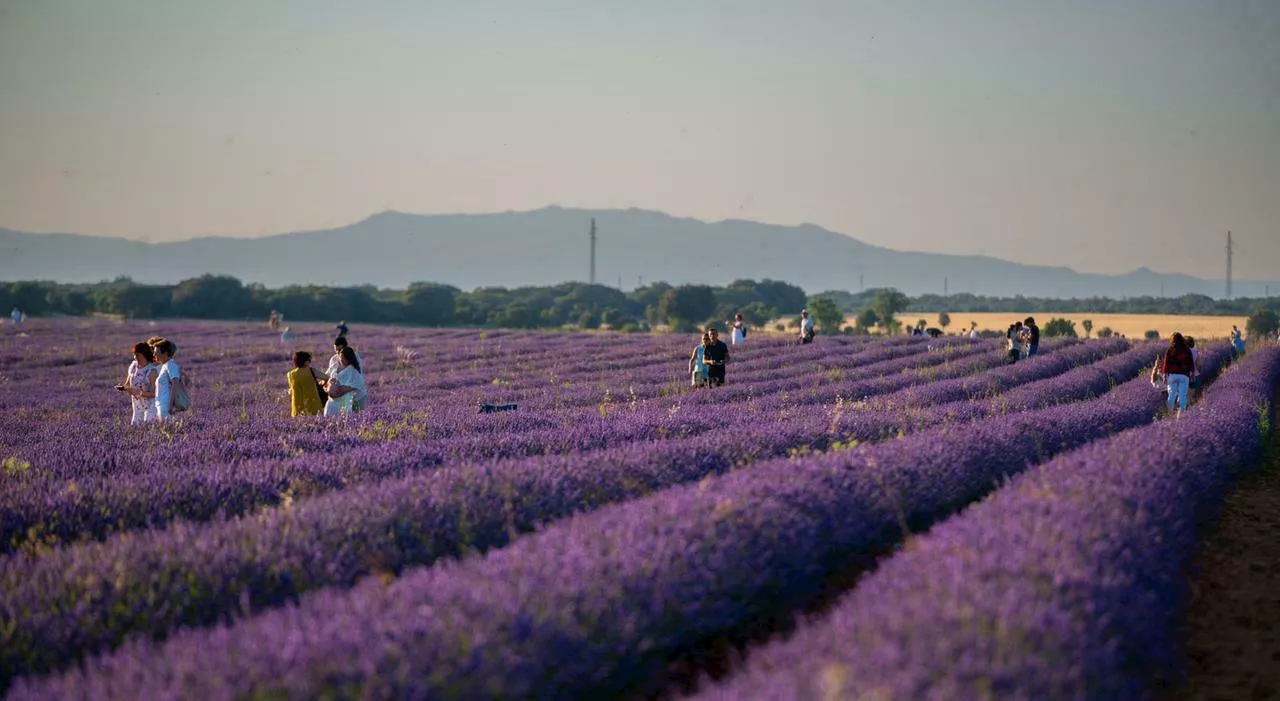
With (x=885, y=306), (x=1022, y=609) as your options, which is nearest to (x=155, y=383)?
(x=1022, y=609)

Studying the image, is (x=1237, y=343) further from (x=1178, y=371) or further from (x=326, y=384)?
(x=326, y=384)

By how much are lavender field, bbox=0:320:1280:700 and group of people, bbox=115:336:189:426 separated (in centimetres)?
175

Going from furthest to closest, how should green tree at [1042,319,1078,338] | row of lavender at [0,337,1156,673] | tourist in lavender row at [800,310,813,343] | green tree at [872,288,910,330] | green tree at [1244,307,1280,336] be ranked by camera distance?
green tree at [872,288,910,330] < green tree at [1042,319,1078,338] < green tree at [1244,307,1280,336] < tourist in lavender row at [800,310,813,343] < row of lavender at [0,337,1156,673]

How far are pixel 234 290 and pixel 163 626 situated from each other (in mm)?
82893

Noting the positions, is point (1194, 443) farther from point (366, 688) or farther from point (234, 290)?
point (234, 290)

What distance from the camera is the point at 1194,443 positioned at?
358 inches

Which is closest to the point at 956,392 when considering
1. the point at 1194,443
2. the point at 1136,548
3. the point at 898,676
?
the point at 1194,443

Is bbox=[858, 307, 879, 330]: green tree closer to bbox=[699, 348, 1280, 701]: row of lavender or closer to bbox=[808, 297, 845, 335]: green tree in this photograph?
bbox=[808, 297, 845, 335]: green tree

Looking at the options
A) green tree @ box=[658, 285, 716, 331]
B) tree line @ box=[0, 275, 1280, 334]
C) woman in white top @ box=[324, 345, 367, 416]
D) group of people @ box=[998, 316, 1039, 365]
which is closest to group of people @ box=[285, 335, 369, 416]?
woman in white top @ box=[324, 345, 367, 416]

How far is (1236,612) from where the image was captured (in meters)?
5.83

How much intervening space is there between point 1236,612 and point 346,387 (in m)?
10.4

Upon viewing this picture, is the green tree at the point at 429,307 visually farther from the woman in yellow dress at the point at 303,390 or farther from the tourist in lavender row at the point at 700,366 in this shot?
the woman in yellow dress at the point at 303,390

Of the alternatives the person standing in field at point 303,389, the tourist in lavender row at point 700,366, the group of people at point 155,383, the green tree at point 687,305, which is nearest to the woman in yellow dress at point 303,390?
the person standing in field at point 303,389

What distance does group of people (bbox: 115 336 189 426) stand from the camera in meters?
12.1
